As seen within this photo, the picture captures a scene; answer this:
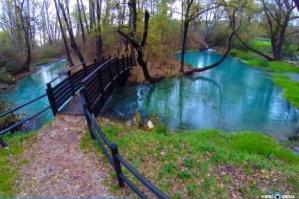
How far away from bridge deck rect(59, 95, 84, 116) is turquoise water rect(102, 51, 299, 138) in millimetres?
2046

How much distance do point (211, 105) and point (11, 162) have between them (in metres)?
10.6

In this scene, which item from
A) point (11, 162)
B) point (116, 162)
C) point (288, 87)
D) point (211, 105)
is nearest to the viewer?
point (116, 162)

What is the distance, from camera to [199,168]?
6.05 m

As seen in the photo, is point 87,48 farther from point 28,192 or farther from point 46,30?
point 46,30

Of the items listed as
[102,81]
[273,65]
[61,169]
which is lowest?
[61,169]

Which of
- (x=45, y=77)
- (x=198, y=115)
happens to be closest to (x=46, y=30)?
(x=45, y=77)

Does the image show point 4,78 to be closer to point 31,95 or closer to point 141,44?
point 31,95

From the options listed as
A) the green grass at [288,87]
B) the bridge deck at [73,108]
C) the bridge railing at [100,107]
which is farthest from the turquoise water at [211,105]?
the bridge deck at [73,108]

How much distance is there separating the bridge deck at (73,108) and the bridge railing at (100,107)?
0.45 meters

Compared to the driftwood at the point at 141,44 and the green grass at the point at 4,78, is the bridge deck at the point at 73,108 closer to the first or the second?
the driftwood at the point at 141,44

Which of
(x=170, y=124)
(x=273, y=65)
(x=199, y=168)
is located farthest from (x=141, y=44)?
(x=273, y=65)

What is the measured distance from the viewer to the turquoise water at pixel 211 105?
456 inches

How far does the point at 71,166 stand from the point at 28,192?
101 centimetres

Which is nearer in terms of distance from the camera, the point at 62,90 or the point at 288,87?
the point at 62,90
